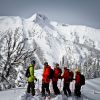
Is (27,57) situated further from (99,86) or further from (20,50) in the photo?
(99,86)

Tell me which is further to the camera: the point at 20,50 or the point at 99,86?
the point at 20,50

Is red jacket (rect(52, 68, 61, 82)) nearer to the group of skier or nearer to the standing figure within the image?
the group of skier

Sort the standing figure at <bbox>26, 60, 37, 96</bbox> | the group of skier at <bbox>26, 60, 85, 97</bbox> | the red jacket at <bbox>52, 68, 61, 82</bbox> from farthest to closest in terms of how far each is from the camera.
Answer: the red jacket at <bbox>52, 68, 61, 82</bbox> < the group of skier at <bbox>26, 60, 85, 97</bbox> < the standing figure at <bbox>26, 60, 37, 96</bbox>

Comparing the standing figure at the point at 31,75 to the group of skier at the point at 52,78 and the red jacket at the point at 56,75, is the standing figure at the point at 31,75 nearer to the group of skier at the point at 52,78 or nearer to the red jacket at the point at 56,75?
the group of skier at the point at 52,78

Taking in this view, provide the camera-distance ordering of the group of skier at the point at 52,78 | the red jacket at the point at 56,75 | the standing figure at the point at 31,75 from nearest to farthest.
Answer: the standing figure at the point at 31,75 → the group of skier at the point at 52,78 → the red jacket at the point at 56,75

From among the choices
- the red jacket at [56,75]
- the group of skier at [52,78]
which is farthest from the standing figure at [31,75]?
the red jacket at [56,75]

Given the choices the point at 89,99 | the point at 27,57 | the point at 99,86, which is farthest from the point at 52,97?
the point at 27,57

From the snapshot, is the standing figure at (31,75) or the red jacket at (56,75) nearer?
the standing figure at (31,75)

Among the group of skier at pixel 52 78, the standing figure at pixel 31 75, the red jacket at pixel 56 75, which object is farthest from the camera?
the red jacket at pixel 56 75

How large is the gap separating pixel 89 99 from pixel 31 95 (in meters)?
4.56

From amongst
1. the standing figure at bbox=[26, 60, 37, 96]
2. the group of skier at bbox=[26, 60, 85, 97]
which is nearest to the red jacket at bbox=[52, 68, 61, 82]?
the group of skier at bbox=[26, 60, 85, 97]

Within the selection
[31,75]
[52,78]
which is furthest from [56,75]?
[31,75]

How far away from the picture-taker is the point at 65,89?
23188 millimetres

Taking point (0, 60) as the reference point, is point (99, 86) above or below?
below
